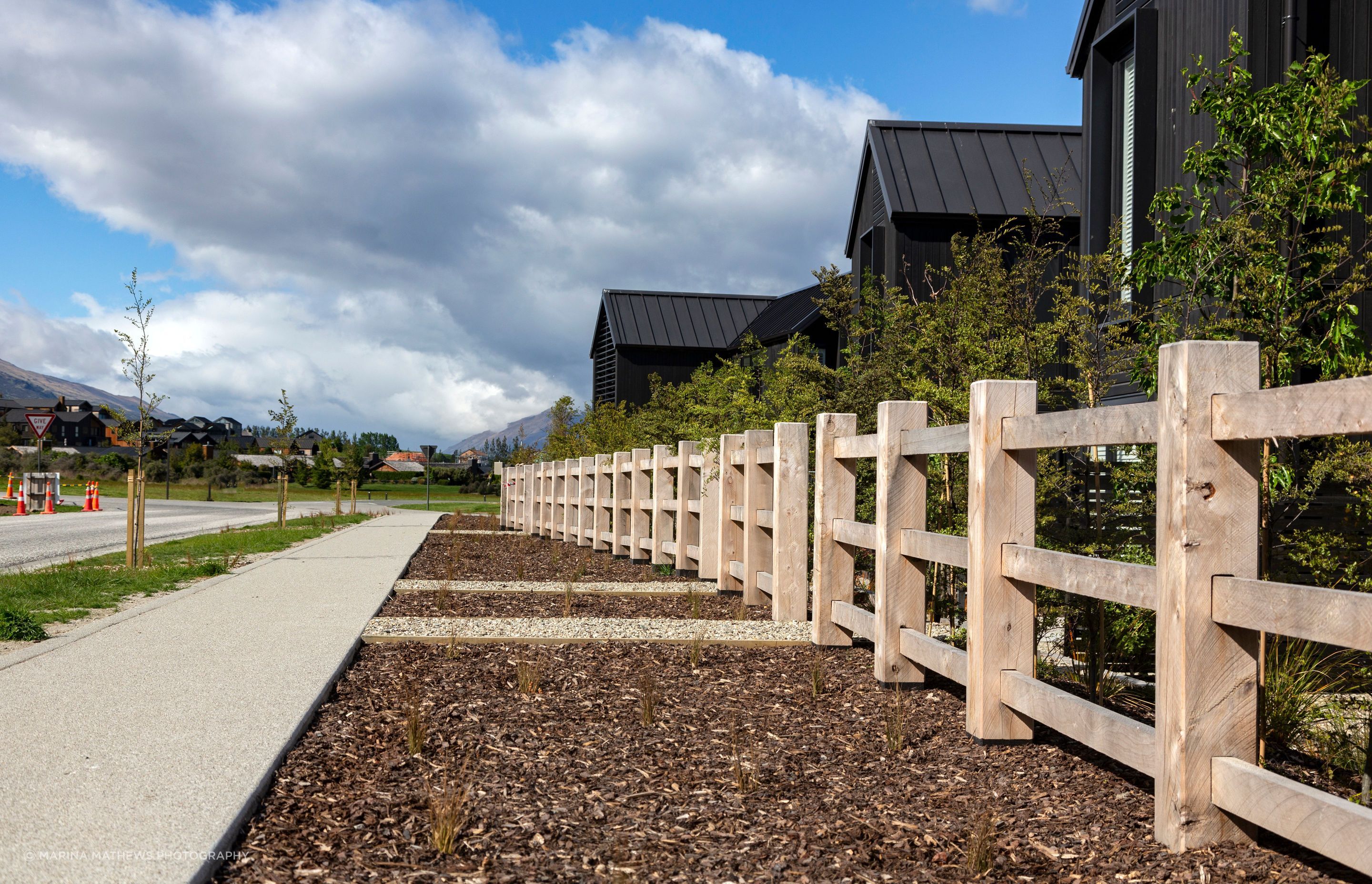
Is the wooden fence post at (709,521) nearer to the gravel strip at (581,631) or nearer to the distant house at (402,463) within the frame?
the gravel strip at (581,631)

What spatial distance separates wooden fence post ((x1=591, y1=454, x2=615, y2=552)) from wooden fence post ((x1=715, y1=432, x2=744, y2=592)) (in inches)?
219

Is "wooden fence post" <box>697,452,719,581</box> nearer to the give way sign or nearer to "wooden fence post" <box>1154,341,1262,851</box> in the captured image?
"wooden fence post" <box>1154,341,1262,851</box>

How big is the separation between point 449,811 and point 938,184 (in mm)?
21138

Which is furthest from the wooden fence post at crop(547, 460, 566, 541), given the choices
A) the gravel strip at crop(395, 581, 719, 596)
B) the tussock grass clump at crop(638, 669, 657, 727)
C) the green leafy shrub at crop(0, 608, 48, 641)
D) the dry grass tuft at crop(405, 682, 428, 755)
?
the dry grass tuft at crop(405, 682, 428, 755)

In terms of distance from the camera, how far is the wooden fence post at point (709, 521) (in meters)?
11.2

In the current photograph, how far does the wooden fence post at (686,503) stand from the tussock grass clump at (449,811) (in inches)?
320

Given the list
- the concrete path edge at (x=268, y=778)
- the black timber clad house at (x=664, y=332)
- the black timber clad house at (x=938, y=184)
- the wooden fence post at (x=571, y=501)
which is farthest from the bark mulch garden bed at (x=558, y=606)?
the black timber clad house at (x=664, y=332)

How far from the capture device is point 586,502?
16.9 metres

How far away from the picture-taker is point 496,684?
5934mm

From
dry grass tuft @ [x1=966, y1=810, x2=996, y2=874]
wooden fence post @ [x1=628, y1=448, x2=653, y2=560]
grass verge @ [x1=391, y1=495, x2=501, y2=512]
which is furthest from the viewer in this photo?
grass verge @ [x1=391, y1=495, x2=501, y2=512]

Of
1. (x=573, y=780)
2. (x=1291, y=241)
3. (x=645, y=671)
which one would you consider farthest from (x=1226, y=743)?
(x=645, y=671)

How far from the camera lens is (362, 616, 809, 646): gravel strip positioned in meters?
7.25

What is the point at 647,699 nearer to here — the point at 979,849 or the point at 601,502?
the point at 979,849

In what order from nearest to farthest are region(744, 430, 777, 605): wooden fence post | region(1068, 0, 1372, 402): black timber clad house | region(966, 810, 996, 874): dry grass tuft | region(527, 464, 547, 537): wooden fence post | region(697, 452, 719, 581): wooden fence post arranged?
1. region(966, 810, 996, 874): dry grass tuft
2. region(1068, 0, 1372, 402): black timber clad house
3. region(744, 430, 777, 605): wooden fence post
4. region(697, 452, 719, 581): wooden fence post
5. region(527, 464, 547, 537): wooden fence post
